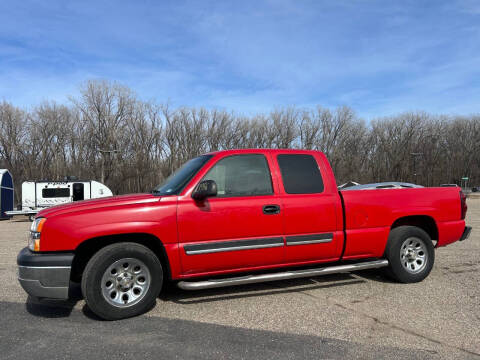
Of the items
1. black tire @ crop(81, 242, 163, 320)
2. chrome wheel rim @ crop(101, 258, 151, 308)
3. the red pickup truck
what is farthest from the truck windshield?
chrome wheel rim @ crop(101, 258, 151, 308)

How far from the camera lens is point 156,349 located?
11.3 ft

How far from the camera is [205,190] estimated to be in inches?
171

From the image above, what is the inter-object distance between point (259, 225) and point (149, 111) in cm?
4798

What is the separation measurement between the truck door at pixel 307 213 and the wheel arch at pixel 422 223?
1.21 metres

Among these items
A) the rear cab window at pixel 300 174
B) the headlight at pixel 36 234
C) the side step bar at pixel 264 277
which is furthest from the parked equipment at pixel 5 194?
the rear cab window at pixel 300 174

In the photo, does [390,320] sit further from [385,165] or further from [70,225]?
[385,165]

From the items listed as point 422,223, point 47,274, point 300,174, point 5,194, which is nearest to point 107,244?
point 47,274

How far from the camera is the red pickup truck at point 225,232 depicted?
407 centimetres

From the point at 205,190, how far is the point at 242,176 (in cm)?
65

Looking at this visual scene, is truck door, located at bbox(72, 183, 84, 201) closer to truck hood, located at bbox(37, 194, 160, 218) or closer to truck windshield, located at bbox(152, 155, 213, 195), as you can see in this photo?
truck windshield, located at bbox(152, 155, 213, 195)

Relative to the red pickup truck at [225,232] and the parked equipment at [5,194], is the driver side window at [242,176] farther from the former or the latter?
the parked equipment at [5,194]

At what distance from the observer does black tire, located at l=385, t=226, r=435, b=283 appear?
17.7 feet

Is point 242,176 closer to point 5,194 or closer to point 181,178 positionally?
point 181,178

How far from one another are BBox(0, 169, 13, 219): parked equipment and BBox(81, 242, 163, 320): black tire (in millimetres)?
22750
